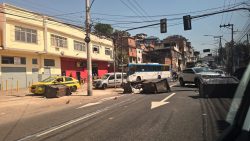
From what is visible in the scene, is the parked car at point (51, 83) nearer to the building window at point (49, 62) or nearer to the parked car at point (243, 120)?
the building window at point (49, 62)

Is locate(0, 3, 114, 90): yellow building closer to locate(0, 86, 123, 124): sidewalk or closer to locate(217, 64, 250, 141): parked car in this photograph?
locate(0, 86, 123, 124): sidewalk

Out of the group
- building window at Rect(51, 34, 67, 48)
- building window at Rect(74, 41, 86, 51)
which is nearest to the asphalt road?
building window at Rect(51, 34, 67, 48)

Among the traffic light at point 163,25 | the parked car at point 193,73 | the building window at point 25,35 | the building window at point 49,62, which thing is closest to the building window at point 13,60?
the building window at point 25,35

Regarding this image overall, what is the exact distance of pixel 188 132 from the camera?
8977 mm

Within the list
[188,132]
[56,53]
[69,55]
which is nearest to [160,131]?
[188,132]

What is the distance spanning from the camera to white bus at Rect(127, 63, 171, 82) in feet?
156

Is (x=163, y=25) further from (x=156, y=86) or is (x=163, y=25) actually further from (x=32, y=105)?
(x=32, y=105)

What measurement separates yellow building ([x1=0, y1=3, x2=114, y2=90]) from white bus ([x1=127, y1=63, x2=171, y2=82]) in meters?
8.63

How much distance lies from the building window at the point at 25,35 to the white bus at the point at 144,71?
1302cm

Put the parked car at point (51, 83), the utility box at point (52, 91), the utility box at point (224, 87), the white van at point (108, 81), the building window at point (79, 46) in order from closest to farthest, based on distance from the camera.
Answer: the utility box at point (224, 87) < the utility box at point (52, 91) < the parked car at point (51, 83) < the white van at point (108, 81) < the building window at point (79, 46)

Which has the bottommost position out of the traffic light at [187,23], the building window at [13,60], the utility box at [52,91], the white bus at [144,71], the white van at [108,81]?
the utility box at [52,91]

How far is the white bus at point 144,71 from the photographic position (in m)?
47.5

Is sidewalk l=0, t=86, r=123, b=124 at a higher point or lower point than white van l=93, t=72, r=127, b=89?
lower

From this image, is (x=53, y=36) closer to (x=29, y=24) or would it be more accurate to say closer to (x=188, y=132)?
(x=29, y=24)
